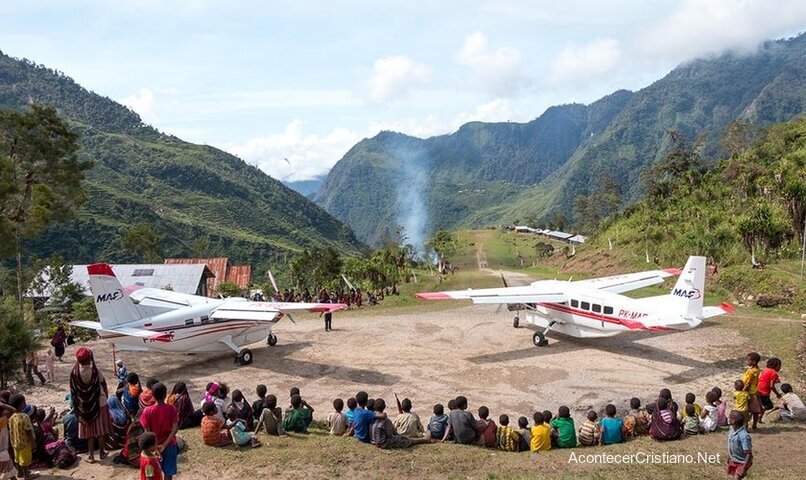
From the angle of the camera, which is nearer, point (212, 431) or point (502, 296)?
point (212, 431)

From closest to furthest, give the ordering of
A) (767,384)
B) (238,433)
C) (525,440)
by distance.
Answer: (238,433) → (525,440) → (767,384)

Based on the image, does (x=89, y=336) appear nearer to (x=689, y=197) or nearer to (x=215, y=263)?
(x=215, y=263)

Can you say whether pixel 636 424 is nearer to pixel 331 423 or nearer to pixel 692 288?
pixel 331 423

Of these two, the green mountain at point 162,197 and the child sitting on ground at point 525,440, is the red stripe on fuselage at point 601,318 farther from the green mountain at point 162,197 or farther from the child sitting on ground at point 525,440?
the green mountain at point 162,197

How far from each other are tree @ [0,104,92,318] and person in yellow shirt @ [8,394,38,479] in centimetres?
→ 1570

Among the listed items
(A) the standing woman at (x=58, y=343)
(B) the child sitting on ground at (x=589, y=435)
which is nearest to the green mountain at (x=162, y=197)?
(A) the standing woman at (x=58, y=343)

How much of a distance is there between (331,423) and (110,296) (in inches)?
434

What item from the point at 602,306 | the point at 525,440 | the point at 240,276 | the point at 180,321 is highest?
the point at 240,276

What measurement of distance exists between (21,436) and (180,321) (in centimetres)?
1158

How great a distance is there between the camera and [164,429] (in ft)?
30.8

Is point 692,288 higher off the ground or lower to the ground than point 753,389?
higher

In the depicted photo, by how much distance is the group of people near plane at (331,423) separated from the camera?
1069 centimetres

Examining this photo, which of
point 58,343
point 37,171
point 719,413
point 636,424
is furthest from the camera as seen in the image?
point 37,171

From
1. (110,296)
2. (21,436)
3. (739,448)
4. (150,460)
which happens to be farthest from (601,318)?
(21,436)
